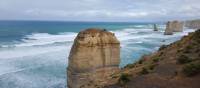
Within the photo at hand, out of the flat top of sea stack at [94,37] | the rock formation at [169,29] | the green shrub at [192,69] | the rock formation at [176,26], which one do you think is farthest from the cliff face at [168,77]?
the rock formation at [176,26]

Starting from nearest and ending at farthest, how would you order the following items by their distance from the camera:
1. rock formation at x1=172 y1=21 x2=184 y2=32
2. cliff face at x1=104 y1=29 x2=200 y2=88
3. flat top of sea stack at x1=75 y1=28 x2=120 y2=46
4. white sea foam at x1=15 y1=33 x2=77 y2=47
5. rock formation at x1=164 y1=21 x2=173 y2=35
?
cliff face at x1=104 y1=29 x2=200 y2=88
flat top of sea stack at x1=75 y1=28 x2=120 y2=46
white sea foam at x1=15 y1=33 x2=77 y2=47
rock formation at x1=164 y1=21 x2=173 y2=35
rock formation at x1=172 y1=21 x2=184 y2=32

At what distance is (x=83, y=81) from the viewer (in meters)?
22.0

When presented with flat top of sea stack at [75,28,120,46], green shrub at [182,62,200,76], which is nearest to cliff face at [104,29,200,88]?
green shrub at [182,62,200,76]

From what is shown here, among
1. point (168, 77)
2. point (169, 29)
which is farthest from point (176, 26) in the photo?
point (168, 77)

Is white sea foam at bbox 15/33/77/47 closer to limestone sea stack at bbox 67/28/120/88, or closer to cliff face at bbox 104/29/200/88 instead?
limestone sea stack at bbox 67/28/120/88

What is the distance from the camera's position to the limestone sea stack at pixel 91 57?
22.1 meters

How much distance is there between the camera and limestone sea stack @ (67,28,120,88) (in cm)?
2206

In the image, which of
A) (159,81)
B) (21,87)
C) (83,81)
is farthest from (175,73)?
(21,87)

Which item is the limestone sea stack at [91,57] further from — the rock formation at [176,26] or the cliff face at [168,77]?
the rock formation at [176,26]

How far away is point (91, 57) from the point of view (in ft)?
75.4

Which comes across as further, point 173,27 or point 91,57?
point 173,27

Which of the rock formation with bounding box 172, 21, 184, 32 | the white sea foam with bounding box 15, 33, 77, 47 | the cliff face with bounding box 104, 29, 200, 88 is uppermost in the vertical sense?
the cliff face with bounding box 104, 29, 200, 88

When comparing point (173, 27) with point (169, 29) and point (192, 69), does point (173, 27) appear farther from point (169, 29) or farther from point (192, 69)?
point (192, 69)

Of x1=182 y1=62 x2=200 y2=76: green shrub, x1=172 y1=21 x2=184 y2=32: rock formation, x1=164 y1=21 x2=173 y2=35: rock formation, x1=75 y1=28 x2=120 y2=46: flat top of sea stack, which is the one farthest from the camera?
x1=172 y1=21 x2=184 y2=32: rock formation
